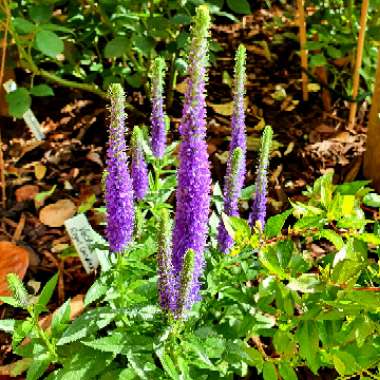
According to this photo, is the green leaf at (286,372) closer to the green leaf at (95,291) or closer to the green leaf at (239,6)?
the green leaf at (95,291)

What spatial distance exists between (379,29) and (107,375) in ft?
8.20

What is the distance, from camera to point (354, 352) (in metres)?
1.83

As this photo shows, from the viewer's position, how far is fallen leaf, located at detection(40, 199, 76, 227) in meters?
3.29

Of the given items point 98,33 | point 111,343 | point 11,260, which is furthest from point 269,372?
point 98,33

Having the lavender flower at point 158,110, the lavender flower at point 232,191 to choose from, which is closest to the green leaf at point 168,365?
the lavender flower at point 232,191

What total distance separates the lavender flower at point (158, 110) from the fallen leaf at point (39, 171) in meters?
1.48

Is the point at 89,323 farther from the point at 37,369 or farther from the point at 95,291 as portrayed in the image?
the point at 37,369

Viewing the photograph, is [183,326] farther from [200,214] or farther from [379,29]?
[379,29]

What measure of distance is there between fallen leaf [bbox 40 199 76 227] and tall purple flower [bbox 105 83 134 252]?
1.48 meters

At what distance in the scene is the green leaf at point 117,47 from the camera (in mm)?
3291

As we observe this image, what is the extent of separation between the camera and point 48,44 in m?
2.90

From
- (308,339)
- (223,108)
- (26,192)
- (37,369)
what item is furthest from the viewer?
(223,108)

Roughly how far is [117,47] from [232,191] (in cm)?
169

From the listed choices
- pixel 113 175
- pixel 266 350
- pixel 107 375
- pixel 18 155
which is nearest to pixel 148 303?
pixel 107 375
